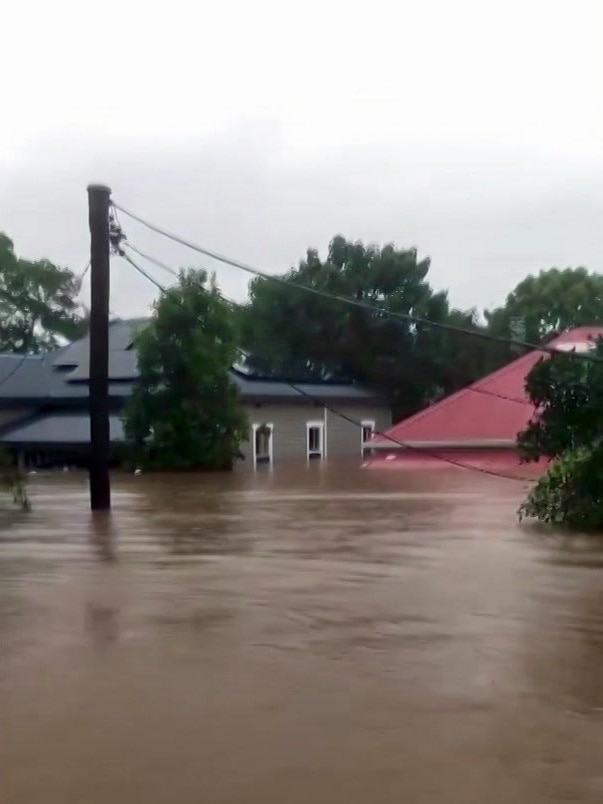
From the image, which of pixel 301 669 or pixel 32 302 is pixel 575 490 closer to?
pixel 301 669

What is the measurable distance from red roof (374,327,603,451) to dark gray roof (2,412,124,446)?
856 centimetres

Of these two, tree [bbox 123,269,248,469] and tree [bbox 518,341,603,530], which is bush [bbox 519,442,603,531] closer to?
tree [bbox 518,341,603,530]

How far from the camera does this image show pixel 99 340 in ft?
58.8

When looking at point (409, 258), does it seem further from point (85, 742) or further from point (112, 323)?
point (85, 742)

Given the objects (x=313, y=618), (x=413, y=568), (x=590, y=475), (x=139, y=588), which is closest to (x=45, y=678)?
(x=313, y=618)

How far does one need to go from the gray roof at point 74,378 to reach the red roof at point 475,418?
5337 millimetres

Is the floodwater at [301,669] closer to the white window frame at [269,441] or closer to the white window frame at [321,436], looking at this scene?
the white window frame at [321,436]

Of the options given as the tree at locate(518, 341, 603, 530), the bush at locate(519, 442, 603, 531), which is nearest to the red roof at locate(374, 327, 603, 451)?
the tree at locate(518, 341, 603, 530)

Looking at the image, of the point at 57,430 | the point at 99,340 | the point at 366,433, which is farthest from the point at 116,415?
the point at 99,340

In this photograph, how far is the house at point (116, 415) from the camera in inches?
1391

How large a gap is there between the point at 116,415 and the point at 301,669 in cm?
2995

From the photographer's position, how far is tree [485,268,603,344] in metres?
35.4

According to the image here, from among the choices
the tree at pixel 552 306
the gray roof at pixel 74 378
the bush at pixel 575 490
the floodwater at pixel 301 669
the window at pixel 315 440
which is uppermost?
the tree at pixel 552 306

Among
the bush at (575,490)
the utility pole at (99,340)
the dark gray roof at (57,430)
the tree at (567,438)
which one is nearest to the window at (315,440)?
the dark gray roof at (57,430)
